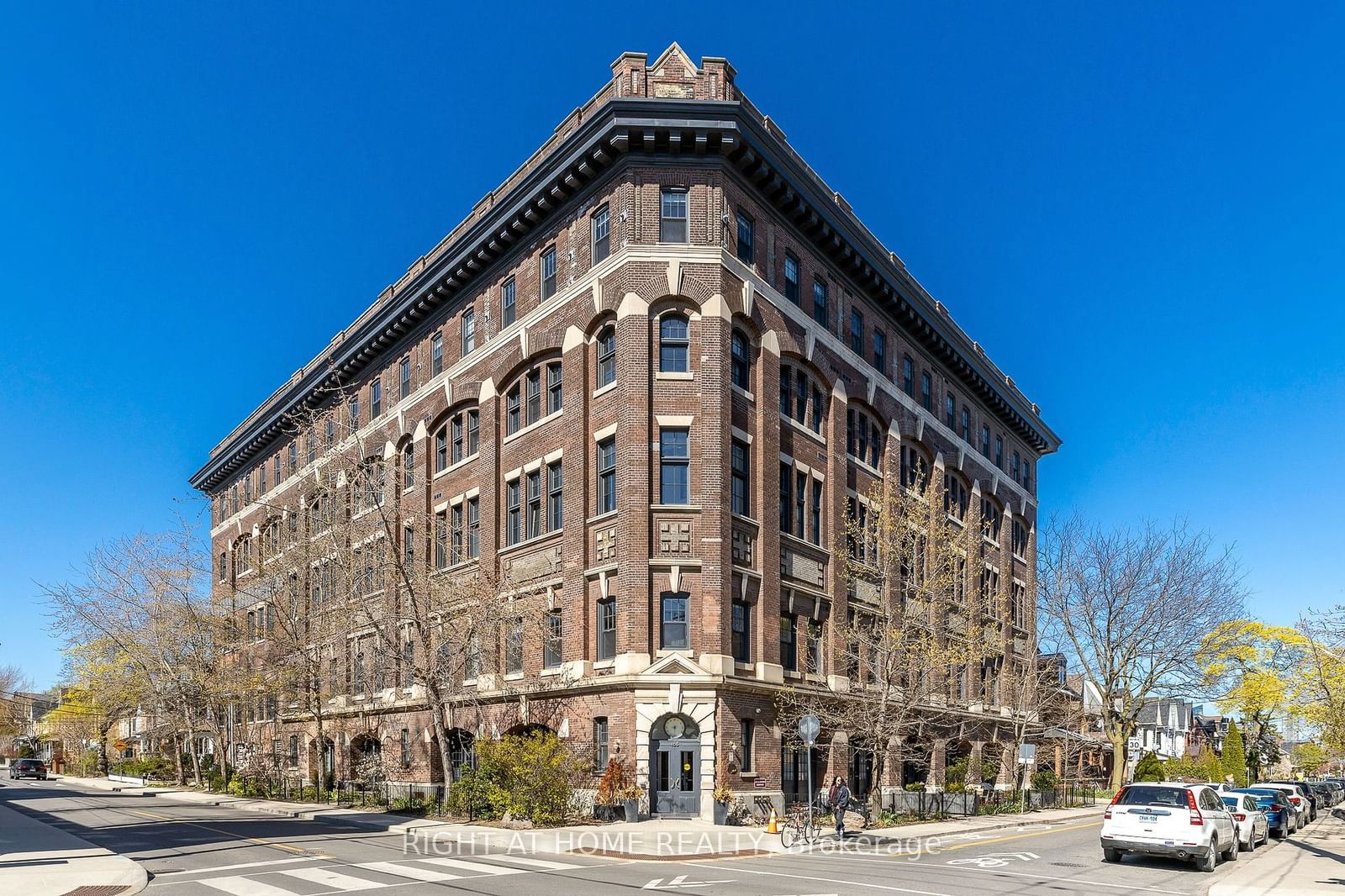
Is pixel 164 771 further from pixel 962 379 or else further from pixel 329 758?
pixel 962 379

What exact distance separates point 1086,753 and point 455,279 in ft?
213

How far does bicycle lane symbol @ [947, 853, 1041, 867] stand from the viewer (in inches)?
933

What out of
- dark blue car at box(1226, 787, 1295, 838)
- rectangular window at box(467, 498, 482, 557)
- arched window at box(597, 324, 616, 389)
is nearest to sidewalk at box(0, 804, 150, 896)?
rectangular window at box(467, 498, 482, 557)

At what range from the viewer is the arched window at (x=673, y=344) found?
114 feet

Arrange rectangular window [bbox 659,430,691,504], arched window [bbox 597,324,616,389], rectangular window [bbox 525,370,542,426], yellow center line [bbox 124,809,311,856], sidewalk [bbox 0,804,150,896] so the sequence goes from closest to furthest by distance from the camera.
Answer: sidewalk [bbox 0,804,150,896] < yellow center line [bbox 124,809,311,856] < rectangular window [bbox 659,430,691,504] < arched window [bbox 597,324,616,389] < rectangular window [bbox 525,370,542,426]

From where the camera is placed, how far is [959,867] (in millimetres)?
22781

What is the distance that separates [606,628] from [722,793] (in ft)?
20.6

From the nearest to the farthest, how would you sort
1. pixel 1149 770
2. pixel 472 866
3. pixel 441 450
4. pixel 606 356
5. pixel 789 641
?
pixel 472 866, pixel 606 356, pixel 789 641, pixel 441 450, pixel 1149 770

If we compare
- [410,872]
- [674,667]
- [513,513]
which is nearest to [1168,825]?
[674,667]

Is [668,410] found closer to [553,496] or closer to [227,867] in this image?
[553,496]

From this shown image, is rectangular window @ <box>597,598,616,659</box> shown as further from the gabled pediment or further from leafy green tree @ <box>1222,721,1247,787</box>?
leafy green tree @ <box>1222,721,1247,787</box>

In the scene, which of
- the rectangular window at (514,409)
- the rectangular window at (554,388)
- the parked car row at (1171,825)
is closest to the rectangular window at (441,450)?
the rectangular window at (514,409)

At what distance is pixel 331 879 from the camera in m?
19.2

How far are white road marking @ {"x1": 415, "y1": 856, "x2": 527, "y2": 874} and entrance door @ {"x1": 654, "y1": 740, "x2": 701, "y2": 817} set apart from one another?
388 inches
